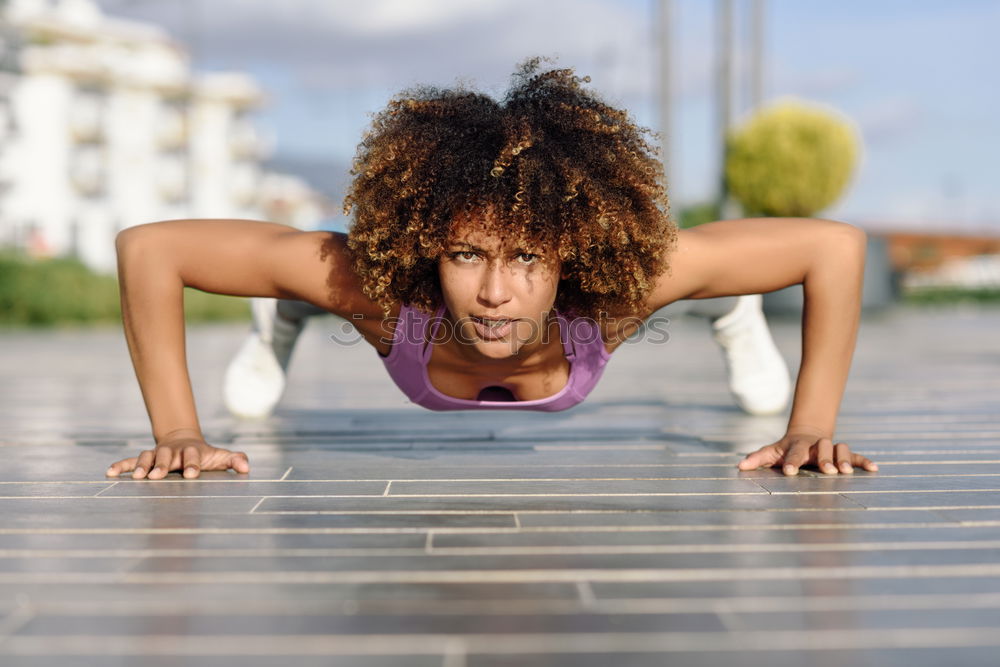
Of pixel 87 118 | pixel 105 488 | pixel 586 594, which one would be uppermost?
pixel 87 118

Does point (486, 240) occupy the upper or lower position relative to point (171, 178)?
lower

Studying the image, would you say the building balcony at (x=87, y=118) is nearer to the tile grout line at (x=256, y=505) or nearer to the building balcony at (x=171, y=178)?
the building balcony at (x=171, y=178)

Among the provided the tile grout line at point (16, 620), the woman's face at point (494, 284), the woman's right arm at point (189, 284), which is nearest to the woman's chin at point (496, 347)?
the woman's face at point (494, 284)

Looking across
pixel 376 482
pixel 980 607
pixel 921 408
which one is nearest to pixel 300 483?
pixel 376 482

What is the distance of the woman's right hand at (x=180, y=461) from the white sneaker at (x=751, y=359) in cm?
211

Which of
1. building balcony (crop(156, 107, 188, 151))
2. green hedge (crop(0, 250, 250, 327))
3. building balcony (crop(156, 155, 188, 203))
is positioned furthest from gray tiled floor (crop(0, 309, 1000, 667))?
building balcony (crop(156, 107, 188, 151))

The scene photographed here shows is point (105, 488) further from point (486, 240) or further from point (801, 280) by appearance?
point (801, 280)

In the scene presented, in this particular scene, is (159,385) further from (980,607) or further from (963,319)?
(963,319)

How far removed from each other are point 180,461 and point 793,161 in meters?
12.2

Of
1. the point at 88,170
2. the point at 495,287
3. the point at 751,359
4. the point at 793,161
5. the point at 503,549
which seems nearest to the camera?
the point at 503,549

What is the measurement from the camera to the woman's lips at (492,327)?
2.89 m

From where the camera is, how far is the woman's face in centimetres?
281

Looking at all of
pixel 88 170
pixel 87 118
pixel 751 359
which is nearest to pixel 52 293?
Result: pixel 751 359

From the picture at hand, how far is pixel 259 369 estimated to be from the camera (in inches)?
177
